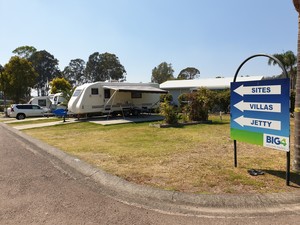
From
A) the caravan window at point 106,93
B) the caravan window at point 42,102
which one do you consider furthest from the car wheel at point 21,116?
the caravan window at point 106,93

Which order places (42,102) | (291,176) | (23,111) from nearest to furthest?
(291,176) → (23,111) → (42,102)

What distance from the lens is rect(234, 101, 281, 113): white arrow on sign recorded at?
14.8 ft

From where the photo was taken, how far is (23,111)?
2480cm

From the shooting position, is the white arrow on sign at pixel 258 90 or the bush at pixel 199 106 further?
the bush at pixel 199 106

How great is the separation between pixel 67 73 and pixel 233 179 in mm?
91694

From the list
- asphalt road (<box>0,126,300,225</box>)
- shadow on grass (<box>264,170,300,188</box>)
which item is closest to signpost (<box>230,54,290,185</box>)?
shadow on grass (<box>264,170,300,188</box>)

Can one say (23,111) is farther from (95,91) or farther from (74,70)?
(74,70)

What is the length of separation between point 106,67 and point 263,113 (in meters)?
74.2

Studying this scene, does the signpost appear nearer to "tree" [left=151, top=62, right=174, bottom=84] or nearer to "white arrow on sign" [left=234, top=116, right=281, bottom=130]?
"white arrow on sign" [left=234, top=116, right=281, bottom=130]

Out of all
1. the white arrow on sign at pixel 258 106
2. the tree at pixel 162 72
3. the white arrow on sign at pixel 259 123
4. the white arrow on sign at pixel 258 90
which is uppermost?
the tree at pixel 162 72

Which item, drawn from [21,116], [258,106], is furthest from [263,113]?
[21,116]

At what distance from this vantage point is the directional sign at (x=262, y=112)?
173 inches

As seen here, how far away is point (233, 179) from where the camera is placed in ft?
15.4

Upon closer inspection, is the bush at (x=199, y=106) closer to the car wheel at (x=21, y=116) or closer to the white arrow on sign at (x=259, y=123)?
the white arrow on sign at (x=259, y=123)
